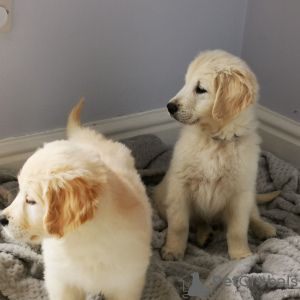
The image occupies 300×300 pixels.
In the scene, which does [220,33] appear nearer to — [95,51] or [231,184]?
[95,51]

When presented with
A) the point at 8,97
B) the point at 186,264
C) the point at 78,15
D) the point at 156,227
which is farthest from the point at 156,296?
the point at 78,15

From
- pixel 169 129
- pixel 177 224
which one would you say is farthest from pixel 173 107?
pixel 169 129

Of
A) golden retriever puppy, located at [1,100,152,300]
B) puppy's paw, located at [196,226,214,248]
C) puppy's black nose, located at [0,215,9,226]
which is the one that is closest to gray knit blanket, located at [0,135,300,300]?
puppy's paw, located at [196,226,214,248]

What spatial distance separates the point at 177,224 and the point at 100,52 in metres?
0.82

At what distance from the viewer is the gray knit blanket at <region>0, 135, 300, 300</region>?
4.77ft

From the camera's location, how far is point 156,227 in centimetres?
180

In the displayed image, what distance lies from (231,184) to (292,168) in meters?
0.61

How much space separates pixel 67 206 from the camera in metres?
1.00

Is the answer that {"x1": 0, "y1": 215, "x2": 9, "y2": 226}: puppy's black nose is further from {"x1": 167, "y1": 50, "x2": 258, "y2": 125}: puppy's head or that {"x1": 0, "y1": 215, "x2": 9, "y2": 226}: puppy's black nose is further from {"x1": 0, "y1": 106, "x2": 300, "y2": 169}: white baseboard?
{"x1": 0, "y1": 106, "x2": 300, "y2": 169}: white baseboard

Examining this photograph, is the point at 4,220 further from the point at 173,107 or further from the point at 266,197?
the point at 266,197

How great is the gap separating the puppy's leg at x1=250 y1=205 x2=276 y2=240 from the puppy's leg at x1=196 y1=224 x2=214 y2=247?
0.55 ft

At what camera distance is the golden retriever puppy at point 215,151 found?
1.56 m

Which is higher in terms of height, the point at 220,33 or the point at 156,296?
the point at 220,33

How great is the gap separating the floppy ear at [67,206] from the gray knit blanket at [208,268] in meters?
0.55
